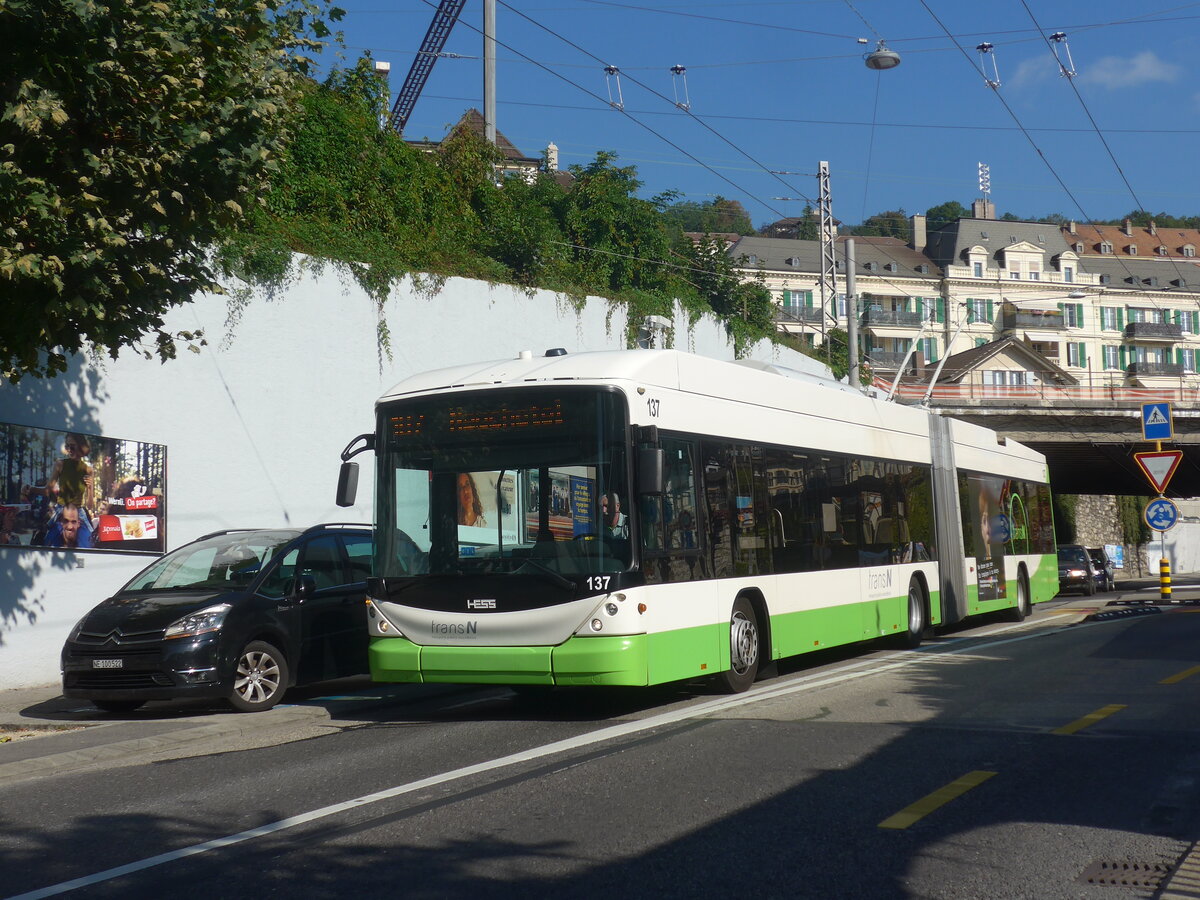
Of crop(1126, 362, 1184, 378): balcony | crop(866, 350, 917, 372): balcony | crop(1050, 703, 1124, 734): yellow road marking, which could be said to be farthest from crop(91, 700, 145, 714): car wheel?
crop(1126, 362, 1184, 378): balcony

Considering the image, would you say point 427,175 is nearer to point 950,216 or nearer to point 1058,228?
point 1058,228

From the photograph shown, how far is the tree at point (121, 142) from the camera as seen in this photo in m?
9.40

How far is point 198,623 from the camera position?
11.1 meters

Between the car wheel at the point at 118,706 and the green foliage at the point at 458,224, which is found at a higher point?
the green foliage at the point at 458,224

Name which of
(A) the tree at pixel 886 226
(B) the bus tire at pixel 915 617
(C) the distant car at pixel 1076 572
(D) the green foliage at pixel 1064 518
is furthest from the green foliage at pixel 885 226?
(B) the bus tire at pixel 915 617

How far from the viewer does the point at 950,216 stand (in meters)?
→ 109

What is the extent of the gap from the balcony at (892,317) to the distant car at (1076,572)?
147ft

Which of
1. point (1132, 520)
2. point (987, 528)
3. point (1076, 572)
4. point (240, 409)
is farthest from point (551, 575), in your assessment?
point (1132, 520)

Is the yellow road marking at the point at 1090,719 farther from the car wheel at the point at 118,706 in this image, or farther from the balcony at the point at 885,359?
the balcony at the point at 885,359

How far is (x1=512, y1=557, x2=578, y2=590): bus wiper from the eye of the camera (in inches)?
391

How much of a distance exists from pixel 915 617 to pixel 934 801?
390 inches

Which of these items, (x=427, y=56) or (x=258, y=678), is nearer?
(x=258, y=678)

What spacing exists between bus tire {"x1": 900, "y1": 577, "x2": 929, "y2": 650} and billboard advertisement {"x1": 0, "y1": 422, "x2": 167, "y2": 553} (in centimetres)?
901

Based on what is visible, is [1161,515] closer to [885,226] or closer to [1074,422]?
[1074,422]
